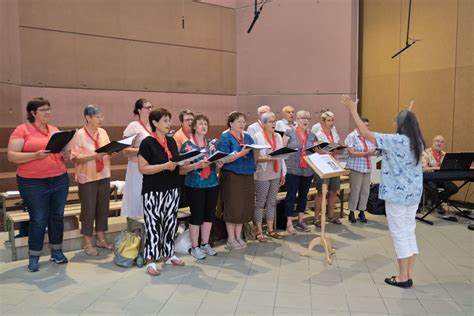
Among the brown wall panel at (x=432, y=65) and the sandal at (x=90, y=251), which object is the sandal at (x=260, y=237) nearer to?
the sandal at (x=90, y=251)

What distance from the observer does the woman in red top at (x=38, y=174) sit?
3725 mm

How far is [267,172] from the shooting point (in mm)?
4957

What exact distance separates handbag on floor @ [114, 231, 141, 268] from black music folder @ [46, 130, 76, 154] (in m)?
1.07

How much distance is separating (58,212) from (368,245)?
3.43 meters

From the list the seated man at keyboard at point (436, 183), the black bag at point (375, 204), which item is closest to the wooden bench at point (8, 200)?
the black bag at point (375, 204)

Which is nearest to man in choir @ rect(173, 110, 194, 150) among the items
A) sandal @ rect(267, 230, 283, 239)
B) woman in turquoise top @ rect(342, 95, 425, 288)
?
sandal @ rect(267, 230, 283, 239)

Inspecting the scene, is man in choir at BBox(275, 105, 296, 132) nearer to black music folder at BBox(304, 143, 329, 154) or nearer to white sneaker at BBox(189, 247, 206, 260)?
black music folder at BBox(304, 143, 329, 154)

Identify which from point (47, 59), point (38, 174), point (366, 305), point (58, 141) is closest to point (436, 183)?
point (366, 305)

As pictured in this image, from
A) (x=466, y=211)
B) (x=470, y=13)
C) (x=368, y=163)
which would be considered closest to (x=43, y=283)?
(x=368, y=163)

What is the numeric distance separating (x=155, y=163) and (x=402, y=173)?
83.5 inches

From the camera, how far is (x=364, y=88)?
339 inches

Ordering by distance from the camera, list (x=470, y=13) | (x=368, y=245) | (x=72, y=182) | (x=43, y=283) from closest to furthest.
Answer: (x=43, y=283), (x=368, y=245), (x=72, y=182), (x=470, y=13)

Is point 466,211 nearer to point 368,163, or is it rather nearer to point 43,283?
point 368,163

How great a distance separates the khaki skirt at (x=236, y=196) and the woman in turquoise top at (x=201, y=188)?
0.17 m
